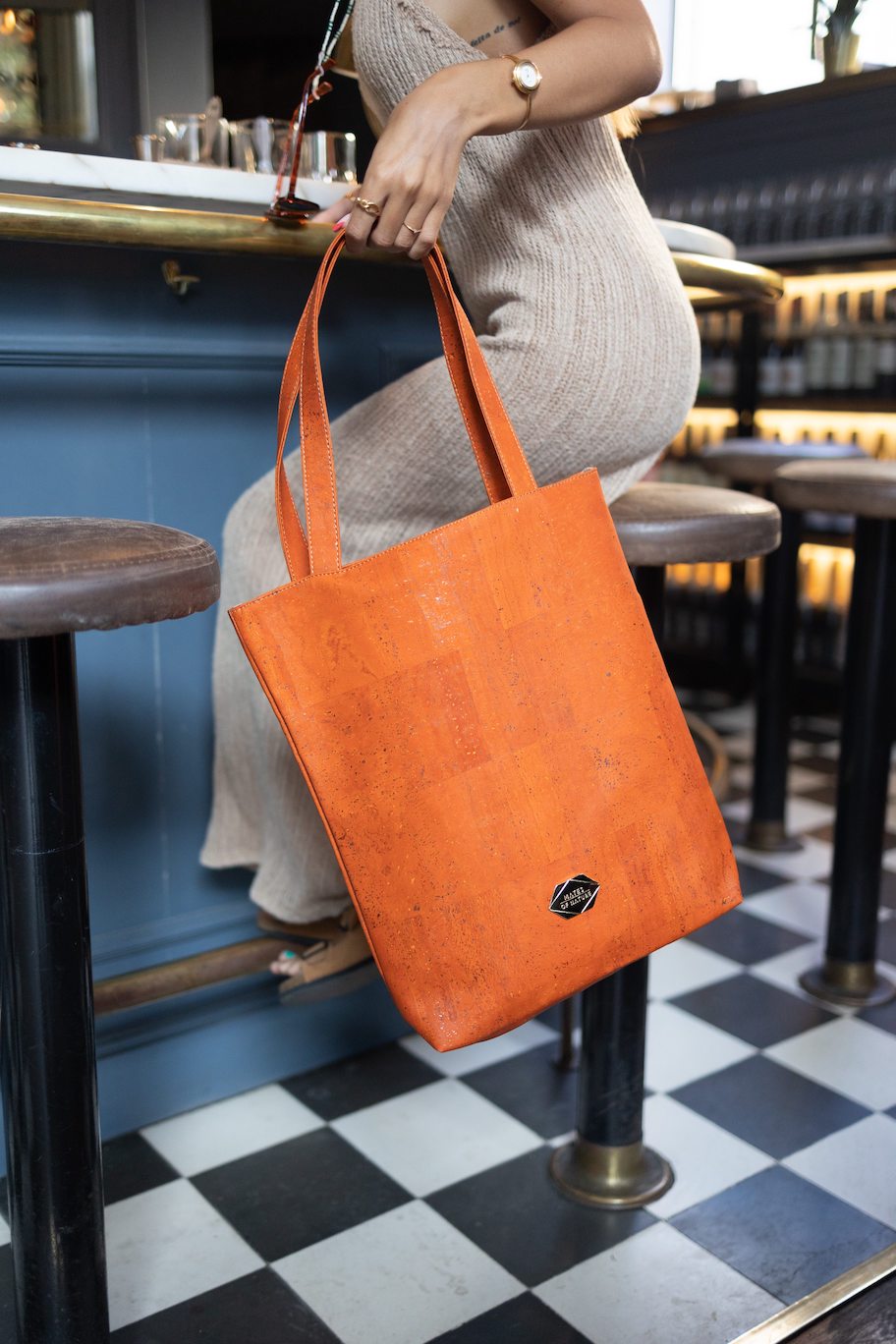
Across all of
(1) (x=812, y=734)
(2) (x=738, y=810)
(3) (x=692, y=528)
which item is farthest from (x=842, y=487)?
(1) (x=812, y=734)

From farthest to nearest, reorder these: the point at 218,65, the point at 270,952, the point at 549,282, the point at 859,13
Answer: the point at 859,13 < the point at 218,65 < the point at 270,952 < the point at 549,282

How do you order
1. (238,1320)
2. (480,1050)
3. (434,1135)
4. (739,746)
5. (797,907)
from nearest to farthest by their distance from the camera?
(238,1320) < (434,1135) < (480,1050) < (797,907) < (739,746)

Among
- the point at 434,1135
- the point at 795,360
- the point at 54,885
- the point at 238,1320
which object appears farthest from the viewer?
the point at 795,360

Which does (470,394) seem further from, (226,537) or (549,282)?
(226,537)

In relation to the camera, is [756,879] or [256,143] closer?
[256,143]

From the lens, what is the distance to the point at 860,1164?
160 centimetres

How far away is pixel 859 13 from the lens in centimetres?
390

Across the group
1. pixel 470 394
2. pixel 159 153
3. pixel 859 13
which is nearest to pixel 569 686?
pixel 470 394

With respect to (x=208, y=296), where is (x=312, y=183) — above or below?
above

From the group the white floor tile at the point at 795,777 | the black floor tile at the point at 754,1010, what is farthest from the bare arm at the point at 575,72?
the white floor tile at the point at 795,777

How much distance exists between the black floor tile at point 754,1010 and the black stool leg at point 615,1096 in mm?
441

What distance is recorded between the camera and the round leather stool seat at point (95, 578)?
2.81 ft

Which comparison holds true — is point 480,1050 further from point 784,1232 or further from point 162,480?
point 162,480

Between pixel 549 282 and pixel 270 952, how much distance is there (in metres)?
0.92
